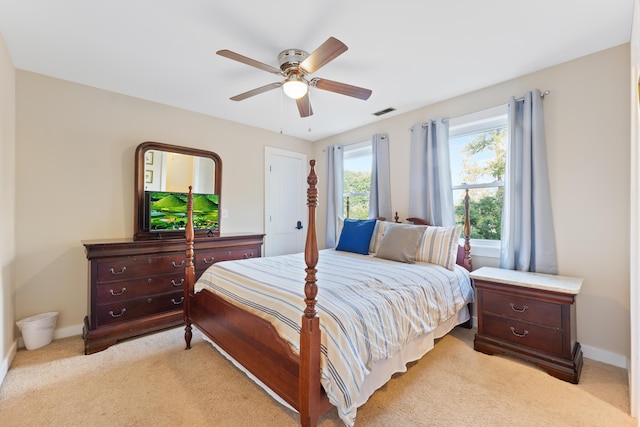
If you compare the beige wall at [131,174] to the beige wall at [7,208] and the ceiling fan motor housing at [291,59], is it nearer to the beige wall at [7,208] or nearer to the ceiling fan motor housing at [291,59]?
the beige wall at [7,208]

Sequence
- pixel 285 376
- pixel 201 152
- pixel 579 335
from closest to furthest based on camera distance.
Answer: pixel 285 376, pixel 579 335, pixel 201 152

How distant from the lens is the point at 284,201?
184 inches

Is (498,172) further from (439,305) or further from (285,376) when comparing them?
(285,376)

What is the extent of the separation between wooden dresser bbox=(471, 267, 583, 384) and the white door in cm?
293

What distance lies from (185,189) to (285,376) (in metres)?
2.73

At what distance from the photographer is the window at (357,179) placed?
14.2 ft

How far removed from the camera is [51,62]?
8.06 ft

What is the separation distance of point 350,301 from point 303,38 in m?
1.93

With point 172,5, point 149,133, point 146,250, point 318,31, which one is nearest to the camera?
point 172,5

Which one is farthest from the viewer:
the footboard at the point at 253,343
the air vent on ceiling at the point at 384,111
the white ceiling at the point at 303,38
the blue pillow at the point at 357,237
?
the air vent on ceiling at the point at 384,111

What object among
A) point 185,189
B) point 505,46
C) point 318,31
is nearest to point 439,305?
point 505,46

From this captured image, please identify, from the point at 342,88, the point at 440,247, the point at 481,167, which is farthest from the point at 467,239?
the point at 342,88

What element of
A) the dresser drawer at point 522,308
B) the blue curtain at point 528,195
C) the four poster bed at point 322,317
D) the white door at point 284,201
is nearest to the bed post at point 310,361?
the four poster bed at point 322,317

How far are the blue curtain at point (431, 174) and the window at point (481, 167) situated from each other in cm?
16
